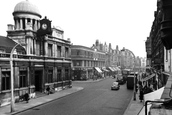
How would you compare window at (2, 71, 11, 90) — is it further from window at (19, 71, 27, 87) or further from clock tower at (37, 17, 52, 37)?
clock tower at (37, 17, 52, 37)

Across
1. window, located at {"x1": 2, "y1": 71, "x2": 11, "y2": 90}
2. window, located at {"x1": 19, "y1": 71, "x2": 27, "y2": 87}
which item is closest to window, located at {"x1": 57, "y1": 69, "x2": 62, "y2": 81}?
window, located at {"x1": 19, "y1": 71, "x2": 27, "y2": 87}

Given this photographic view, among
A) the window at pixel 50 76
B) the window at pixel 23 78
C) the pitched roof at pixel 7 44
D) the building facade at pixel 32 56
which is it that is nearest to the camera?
the building facade at pixel 32 56

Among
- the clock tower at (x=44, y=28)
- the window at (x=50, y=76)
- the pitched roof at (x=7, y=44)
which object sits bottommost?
Answer: the window at (x=50, y=76)

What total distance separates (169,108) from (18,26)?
99.4 ft

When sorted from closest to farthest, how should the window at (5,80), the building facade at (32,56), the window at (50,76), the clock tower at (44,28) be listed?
the window at (5,80), the building facade at (32,56), the clock tower at (44,28), the window at (50,76)

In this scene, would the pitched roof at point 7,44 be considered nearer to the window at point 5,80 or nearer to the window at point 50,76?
the window at point 5,80

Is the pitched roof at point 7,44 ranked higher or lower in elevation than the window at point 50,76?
higher

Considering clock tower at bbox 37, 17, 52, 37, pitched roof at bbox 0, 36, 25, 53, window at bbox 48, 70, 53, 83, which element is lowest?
window at bbox 48, 70, 53, 83

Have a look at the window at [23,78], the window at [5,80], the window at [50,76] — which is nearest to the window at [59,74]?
the window at [50,76]

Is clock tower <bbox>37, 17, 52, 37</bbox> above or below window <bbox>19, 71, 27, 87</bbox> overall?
above

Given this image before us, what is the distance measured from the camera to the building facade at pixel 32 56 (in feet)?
74.5

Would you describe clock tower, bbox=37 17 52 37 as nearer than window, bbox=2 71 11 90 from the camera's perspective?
No

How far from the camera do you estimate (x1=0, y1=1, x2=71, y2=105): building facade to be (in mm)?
22703

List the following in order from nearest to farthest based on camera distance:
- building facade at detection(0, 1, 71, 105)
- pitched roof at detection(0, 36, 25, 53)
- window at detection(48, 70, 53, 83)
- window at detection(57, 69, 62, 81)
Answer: building facade at detection(0, 1, 71, 105)
pitched roof at detection(0, 36, 25, 53)
window at detection(48, 70, 53, 83)
window at detection(57, 69, 62, 81)
